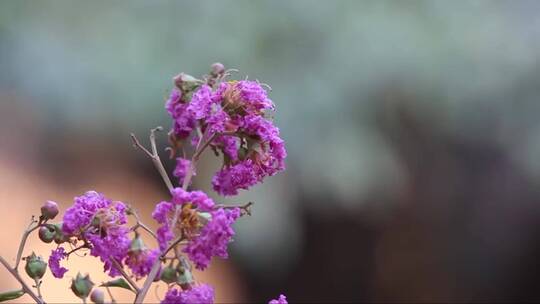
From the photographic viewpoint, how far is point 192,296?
518mm

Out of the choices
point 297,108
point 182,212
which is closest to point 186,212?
point 182,212

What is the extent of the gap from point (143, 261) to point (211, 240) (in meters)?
0.04

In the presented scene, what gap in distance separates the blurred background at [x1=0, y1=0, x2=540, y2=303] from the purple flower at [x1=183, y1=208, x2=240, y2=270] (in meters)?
1.29

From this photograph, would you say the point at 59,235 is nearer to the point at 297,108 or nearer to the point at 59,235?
the point at 59,235

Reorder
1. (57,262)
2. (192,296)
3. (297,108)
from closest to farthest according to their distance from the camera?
(192,296)
(57,262)
(297,108)

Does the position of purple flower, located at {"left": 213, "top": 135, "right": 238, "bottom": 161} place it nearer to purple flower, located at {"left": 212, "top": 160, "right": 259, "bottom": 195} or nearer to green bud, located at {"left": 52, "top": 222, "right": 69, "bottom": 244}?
purple flower, located at {"left": 212, "top": 160, "right": 259, "bottom": 195}

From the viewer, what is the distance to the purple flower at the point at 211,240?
537mm

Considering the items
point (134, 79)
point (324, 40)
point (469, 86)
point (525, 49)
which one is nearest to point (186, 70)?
point (134, 79)

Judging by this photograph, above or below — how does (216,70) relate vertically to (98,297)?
above

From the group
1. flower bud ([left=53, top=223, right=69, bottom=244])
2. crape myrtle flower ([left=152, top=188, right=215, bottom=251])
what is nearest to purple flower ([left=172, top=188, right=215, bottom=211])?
crape myrtle flower ([left=152, top=188, right=215, bottom=251])

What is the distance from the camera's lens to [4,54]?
1.97 m

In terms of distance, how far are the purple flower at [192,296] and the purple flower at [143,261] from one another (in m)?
0.03

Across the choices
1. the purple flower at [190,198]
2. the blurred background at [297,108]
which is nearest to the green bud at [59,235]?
the purple flower at [190,198]

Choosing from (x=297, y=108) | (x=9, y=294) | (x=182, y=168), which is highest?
(x=297, y=108)
